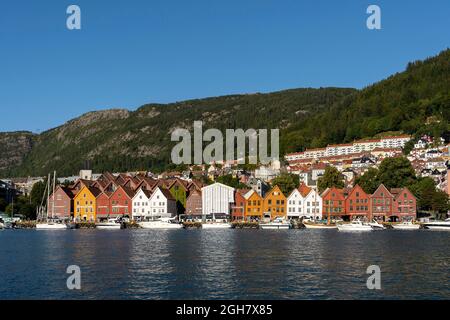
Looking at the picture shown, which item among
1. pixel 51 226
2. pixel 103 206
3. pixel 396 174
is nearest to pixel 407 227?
pixel 396 174

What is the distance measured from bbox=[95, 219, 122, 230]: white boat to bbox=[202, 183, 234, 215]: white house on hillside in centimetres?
1794

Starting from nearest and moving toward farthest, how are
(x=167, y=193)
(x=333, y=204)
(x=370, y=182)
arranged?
(x=333, y=204)
(x=167, y=193)
(x=370, y=182)

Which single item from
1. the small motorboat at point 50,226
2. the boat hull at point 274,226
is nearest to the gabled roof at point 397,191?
the boat hull at point 274,226

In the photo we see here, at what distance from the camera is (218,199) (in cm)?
12162

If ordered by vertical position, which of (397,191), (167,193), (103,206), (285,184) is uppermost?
(285,184)

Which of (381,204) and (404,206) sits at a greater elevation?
(381,204)

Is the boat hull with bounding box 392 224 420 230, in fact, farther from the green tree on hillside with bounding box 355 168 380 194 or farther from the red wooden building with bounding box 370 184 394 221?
the green tree on hillside with bounding box 355 168 380 194

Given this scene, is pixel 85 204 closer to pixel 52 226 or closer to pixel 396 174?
pixel 52 226

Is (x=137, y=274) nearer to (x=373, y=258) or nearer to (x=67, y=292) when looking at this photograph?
(x=67, y=292)

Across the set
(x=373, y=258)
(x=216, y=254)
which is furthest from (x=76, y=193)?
(x=373, y=258)

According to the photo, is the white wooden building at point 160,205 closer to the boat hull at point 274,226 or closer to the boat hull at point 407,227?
the boat hull at point 274,226

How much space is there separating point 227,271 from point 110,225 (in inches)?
2950
